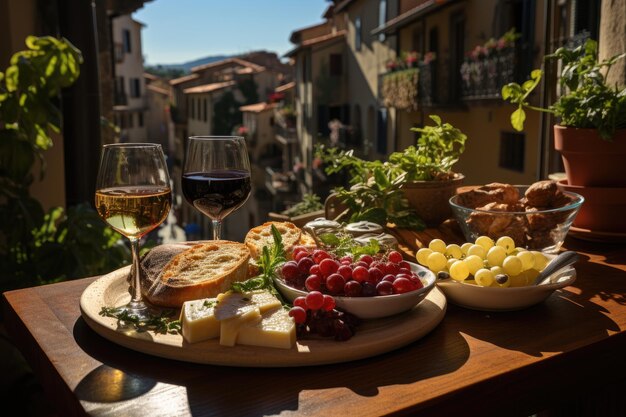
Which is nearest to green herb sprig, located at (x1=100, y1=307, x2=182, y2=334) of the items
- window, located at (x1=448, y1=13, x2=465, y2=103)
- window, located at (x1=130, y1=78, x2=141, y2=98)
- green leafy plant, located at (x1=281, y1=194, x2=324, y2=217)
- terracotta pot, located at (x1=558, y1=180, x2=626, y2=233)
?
terracotta pot, located at (x1=558, y1=180, x2=626, y2=233)

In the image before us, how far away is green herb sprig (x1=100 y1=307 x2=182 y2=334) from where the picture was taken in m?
0.92

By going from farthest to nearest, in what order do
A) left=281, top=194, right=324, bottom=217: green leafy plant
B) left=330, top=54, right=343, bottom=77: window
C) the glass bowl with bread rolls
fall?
1. left=330, top=54, right=343, bottom=77: window
2. left=281, top=194, right=324, bottom=217: green leafy plant
3. the glass bowl with bread rolls

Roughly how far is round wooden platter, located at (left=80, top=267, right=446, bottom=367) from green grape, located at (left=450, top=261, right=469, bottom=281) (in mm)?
103

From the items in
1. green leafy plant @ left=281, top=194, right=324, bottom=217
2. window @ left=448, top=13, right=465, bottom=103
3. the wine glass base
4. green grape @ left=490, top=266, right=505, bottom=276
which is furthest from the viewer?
window @ left=448, top=13, right=465, bottom=103

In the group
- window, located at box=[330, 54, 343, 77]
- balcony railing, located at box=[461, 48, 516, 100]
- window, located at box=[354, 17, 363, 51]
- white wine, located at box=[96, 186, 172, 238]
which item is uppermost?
window, located at box=[354, 17, 363, 51]

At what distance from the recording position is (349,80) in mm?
18219

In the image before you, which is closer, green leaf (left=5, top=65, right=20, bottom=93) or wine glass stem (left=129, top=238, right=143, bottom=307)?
wine glass stem (left=129, top=238, right=143, bottom=307)

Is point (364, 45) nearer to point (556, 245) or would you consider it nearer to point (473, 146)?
point (473, 146)

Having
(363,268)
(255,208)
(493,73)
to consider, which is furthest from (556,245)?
(255,208)

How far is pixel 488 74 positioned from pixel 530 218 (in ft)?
26.1

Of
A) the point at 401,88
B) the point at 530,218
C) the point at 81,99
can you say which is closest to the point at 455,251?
the point at 530,218

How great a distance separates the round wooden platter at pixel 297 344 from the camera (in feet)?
2.75

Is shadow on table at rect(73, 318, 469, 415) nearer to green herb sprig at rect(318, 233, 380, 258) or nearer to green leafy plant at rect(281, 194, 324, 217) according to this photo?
green herb sprig at rect(318, 233, 380, 258)

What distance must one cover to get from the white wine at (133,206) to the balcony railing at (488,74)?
7.80 metres
